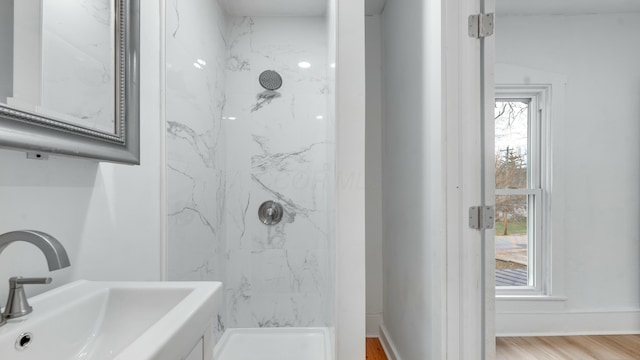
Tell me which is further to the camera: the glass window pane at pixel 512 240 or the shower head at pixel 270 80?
the shower head at pixel 270 80

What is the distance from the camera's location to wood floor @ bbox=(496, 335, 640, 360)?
1.73 meters

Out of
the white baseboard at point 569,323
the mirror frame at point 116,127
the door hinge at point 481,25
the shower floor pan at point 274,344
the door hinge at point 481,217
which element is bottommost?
the shower floor pan at point 274,344

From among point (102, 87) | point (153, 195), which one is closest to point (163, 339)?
point (102, 87)

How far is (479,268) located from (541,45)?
4.73ft

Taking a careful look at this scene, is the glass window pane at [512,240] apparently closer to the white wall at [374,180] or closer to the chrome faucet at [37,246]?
the white wall at [374,180]

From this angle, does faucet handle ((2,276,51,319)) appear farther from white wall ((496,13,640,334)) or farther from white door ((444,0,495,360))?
white wall ((496,13,640,334))

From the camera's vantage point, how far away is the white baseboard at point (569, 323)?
5.94 feet

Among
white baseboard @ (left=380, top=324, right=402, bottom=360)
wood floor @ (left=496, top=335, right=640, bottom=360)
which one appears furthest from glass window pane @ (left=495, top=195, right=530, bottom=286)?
white baseboard @ (left=380, top=324, right=402, bottom=360)

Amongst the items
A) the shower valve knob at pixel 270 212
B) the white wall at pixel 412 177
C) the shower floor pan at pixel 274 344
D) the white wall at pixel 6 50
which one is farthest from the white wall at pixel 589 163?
the white wall at pixel 6 50

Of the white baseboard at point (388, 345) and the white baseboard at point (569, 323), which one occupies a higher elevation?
the white baseboard at point (569, 323)

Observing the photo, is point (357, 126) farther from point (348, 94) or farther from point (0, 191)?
point (0, 191)

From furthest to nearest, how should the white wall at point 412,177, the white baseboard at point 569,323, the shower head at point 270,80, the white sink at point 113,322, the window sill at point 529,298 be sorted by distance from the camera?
the shower head at point 270,80, the window sill at point 529,298, the white baseboard at point 569,323, the white wall at point 412,177, the white sink at point 113,322

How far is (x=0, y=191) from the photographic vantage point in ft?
2.37

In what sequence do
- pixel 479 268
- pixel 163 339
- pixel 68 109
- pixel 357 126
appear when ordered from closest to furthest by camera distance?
pixel 163 339, pixel 68 109, pixel 479 268, pixel 357 126
